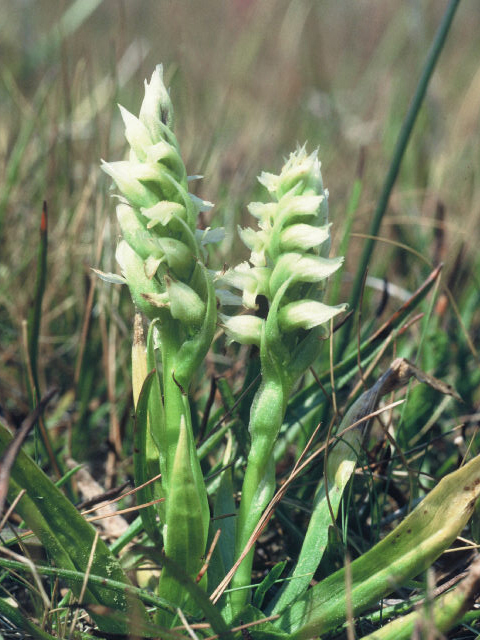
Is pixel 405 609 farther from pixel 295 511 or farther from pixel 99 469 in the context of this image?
pixel 99 469

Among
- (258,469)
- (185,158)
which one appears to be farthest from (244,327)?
(185,158)

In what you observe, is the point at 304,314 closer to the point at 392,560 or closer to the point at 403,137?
the point at 392,560

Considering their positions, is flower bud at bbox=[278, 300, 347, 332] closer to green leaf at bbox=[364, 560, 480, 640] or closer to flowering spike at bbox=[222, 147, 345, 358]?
flowering spike at bbox=[222, 147, 345, 358]

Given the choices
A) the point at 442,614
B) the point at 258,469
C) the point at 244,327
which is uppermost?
the point at 244,327

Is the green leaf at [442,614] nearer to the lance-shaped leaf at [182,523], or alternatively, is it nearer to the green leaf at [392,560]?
the green leaf at [392,560]

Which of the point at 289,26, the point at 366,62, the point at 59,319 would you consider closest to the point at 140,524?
the point at 59,319

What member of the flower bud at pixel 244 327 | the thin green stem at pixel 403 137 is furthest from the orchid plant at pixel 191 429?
the thin green stem at pixel 403 137
